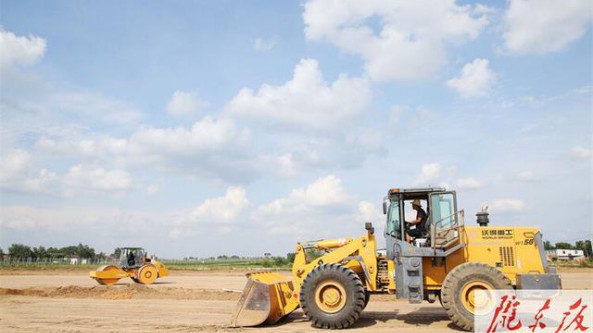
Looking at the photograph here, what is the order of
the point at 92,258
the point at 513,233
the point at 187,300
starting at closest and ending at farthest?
the point at 513,233, the point at 187,300, the point at 92,258

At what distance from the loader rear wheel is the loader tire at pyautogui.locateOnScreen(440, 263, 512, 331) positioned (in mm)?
22135

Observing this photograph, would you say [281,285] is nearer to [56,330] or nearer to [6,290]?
[56,330]

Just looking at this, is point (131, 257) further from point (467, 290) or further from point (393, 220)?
point (467, 290)

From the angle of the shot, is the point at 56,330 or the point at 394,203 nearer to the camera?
the point at 56,330

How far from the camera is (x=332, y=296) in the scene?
1026cm

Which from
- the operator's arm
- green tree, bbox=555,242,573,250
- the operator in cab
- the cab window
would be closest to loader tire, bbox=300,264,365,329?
the cab window

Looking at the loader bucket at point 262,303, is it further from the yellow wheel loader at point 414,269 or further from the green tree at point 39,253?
the green tree at point 39,253

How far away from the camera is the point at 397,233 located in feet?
36.0

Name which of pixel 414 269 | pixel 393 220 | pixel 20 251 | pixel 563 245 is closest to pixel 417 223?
pixel 393 220

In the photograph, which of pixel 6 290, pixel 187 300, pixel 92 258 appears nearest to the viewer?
pixel 187 300

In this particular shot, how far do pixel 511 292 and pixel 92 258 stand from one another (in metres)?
103

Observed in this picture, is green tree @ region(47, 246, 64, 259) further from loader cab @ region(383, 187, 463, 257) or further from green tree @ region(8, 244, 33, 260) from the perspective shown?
loader cab @ region(383, 187, 463, 257)

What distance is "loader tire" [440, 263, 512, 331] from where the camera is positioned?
31.3 feet

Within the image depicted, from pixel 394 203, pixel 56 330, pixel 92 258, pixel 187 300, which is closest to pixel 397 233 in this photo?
pixel 394 203
